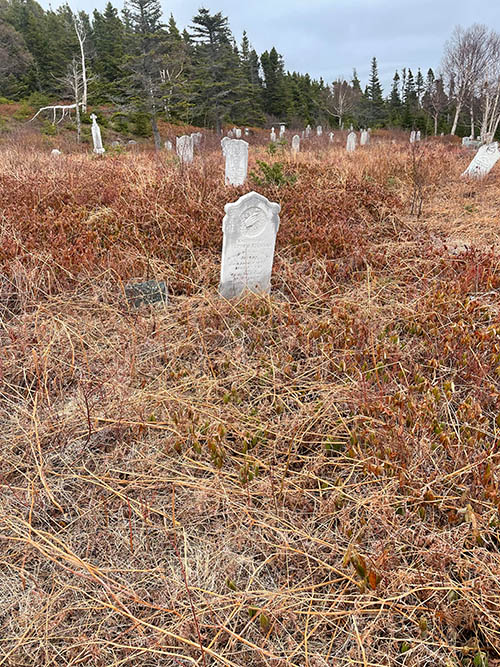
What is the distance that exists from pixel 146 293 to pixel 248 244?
1.08m

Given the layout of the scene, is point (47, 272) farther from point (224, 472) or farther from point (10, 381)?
point (224, 472)

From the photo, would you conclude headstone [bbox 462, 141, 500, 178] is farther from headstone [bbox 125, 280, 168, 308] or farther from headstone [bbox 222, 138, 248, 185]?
headstone [bbox 125, 280, 168, 308]

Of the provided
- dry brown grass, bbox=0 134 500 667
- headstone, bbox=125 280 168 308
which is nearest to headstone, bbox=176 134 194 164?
dry brown grass, bbox=0 134 500 667

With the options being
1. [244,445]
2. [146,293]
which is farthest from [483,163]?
[244,445]

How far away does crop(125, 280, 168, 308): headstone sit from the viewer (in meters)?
3.76

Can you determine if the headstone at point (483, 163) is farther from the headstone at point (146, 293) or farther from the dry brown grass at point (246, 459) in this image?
the headstone at point (146, 293)

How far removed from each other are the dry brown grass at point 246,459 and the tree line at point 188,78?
17.5 m

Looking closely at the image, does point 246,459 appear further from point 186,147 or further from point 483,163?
point 483,163

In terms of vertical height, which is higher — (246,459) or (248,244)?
(248,244)

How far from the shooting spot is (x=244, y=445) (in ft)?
7.26

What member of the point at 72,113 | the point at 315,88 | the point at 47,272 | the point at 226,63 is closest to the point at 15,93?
the point at 72,113

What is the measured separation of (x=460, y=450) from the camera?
2.09m

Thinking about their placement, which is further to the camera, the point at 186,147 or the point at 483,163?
the point at 186,147

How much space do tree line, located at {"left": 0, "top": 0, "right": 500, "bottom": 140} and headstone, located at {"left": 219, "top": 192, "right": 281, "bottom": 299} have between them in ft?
56.1
